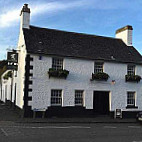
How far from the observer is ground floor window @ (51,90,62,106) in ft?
57.9

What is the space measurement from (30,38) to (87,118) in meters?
8.06

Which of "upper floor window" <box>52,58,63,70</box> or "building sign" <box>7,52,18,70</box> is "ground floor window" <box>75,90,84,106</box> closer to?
"upper floor window" <box>52,58,63,70</box>

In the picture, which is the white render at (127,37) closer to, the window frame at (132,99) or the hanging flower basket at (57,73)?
the window frame at (132,99)

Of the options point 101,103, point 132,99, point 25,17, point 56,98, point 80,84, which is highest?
point 25,17

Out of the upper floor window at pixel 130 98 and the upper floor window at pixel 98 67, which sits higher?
the upper floor window at pixel 98 67

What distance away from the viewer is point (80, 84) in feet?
60.3

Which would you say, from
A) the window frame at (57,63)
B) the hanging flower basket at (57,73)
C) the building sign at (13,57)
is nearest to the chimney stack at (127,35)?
the window frame at (57,63)

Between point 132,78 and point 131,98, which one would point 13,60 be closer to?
point 132,78

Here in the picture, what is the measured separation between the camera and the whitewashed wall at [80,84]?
17.1 meters

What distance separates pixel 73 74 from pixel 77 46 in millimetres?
2932

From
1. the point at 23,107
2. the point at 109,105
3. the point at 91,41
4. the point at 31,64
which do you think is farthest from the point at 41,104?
the point at 91,41

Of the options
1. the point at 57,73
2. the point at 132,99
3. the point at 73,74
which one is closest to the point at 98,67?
the point at 73,74

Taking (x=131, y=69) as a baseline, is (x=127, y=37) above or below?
above

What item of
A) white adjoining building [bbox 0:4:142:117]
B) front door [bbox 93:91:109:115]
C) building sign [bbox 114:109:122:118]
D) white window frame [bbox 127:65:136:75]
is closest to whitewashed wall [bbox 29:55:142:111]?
white adjoining building [bbox 0:4:142:117]
